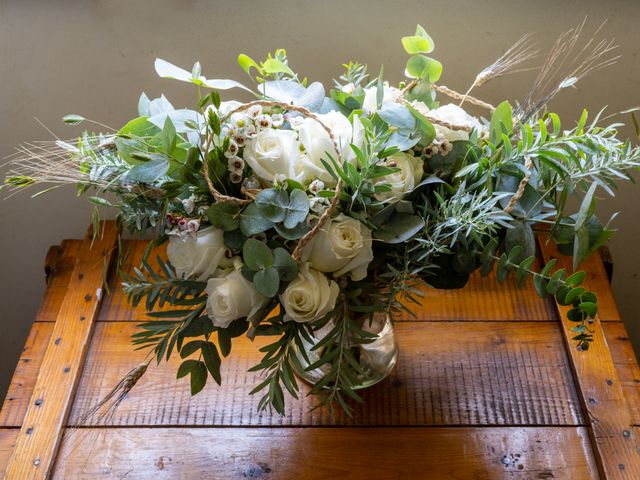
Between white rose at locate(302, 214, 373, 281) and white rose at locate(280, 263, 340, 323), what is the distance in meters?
0.01

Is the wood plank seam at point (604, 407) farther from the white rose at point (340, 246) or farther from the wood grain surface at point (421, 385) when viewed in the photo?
the white rose at point (340, 246)

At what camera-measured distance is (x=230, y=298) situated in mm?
679

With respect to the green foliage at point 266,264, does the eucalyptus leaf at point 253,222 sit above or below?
above

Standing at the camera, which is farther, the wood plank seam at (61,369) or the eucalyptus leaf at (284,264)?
the wood plank seam at (61,369)

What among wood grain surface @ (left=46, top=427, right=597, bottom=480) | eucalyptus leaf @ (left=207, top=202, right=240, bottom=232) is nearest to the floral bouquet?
eucalyptus leaf @ (left=207, top=202, right=240, bottom=232)

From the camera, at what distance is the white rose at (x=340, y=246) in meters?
0.67

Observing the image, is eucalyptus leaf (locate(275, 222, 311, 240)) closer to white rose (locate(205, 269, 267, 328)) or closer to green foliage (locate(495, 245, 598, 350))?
white rose (locate(205, 269, 267, 328))

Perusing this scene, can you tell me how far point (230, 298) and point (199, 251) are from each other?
0.18 feet

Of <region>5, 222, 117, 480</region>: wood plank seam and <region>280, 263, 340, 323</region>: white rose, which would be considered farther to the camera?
<region>5, 222, 117, 480</region>: wood plank seam

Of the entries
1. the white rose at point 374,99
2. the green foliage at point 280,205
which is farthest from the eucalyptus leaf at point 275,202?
the white rose at point 374,99

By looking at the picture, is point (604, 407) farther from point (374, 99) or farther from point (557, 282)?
point (374, 99)

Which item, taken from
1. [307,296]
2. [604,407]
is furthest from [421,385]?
[307,296]

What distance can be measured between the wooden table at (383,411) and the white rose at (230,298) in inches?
9.3

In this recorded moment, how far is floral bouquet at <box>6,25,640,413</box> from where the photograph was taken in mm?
673
